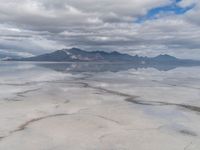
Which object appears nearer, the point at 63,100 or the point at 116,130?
the point at 116,130

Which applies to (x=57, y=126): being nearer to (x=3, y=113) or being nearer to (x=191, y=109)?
(x=3, y=113)

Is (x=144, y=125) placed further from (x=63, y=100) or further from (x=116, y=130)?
(x=63, y=100)

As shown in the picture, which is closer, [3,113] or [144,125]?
[144,125]

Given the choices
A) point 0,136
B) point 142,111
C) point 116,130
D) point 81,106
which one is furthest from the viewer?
point 81,106

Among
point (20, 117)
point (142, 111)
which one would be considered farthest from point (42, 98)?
point (142, 111)

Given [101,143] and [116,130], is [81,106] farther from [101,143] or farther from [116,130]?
[101,143]

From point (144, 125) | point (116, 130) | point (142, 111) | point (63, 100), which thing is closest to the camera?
point (116, 130)

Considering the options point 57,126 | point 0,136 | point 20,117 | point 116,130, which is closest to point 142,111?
point 116,130

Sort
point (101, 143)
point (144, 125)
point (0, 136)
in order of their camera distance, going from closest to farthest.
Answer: point (101, 143)
point (0, 136)
point (144, 125)
